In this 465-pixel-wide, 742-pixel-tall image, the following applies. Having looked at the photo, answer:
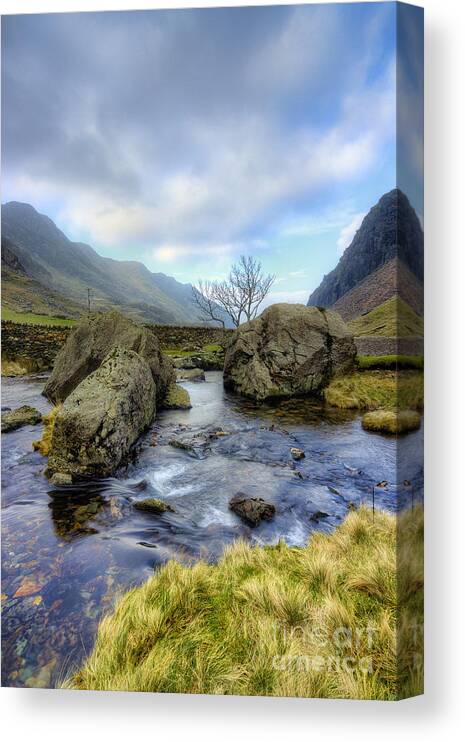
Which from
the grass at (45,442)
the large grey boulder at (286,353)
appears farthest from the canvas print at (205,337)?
the large grey boulder at (286,353)

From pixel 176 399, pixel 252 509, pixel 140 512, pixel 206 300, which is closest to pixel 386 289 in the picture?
pixel 206 300

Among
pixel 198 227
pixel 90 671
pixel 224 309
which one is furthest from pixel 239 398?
pixel 90 671

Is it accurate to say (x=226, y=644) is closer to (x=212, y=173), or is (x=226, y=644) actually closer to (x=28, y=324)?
(x=28, y=324)

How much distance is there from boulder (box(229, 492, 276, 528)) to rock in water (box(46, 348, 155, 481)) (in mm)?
1212

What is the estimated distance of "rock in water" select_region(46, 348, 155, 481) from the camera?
358 centimetres

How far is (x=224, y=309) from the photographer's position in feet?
13.2

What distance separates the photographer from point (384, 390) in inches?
134

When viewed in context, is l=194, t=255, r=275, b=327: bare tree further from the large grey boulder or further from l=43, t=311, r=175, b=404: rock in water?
l=43, t=311, r=175, b=404: rock in water

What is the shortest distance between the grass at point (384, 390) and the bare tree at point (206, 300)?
1.62 metres

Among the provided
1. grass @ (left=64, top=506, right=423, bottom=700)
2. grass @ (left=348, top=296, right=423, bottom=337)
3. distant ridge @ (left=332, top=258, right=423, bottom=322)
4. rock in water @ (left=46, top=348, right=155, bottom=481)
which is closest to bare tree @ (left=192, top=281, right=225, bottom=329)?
rock in water @ (left=46, top=348, right=155, bottom=481)

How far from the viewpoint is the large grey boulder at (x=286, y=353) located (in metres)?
4.33

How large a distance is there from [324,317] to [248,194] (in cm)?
152

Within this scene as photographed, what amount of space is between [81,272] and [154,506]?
8.11 feet

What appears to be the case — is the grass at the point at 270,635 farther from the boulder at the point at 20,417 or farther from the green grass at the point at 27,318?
the green grass at the point at 27,318
